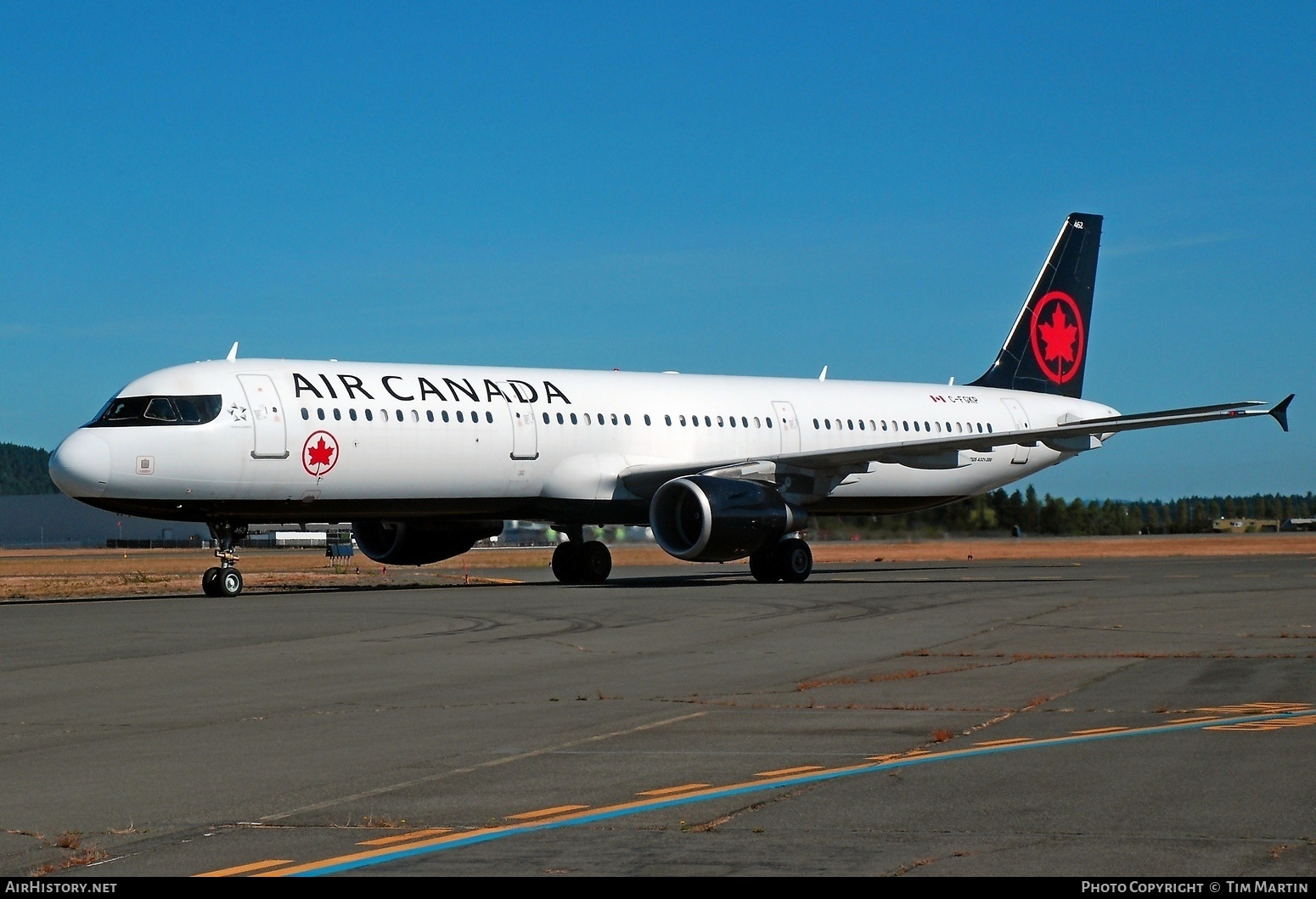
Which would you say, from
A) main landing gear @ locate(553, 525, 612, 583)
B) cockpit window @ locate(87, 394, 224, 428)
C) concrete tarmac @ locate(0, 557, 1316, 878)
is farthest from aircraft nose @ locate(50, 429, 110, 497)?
main landing gear @ locate(553, 525, 612, 583)

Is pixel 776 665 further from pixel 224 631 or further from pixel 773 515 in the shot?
pixel 773 515

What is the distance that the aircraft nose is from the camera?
1000 inches

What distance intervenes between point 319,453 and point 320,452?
25 mm

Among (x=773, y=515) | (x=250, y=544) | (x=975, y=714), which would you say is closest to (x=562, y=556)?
(x=773, y=515)

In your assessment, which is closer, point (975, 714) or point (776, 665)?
point (975, 714)

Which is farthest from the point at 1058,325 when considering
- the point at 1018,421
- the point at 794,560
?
the point at 794,560

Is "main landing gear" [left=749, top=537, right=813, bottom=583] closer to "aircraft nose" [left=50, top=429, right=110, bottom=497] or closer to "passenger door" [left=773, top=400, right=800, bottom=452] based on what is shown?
"passenger door" [left=773, top=400, right=800, bottom=452]

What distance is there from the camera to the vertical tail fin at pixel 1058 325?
41.6 m

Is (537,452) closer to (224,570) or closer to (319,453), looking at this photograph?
(319,453)

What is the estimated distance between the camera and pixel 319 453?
27344 mm

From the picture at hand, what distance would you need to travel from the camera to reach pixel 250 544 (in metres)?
107

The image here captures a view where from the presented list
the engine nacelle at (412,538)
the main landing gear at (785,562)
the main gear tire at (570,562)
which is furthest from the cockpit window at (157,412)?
the main landing gear at (785,562)

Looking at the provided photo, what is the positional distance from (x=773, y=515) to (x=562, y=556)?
18.8 feet

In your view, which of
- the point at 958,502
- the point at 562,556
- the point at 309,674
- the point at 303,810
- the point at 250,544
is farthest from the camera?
the point at 250,544
